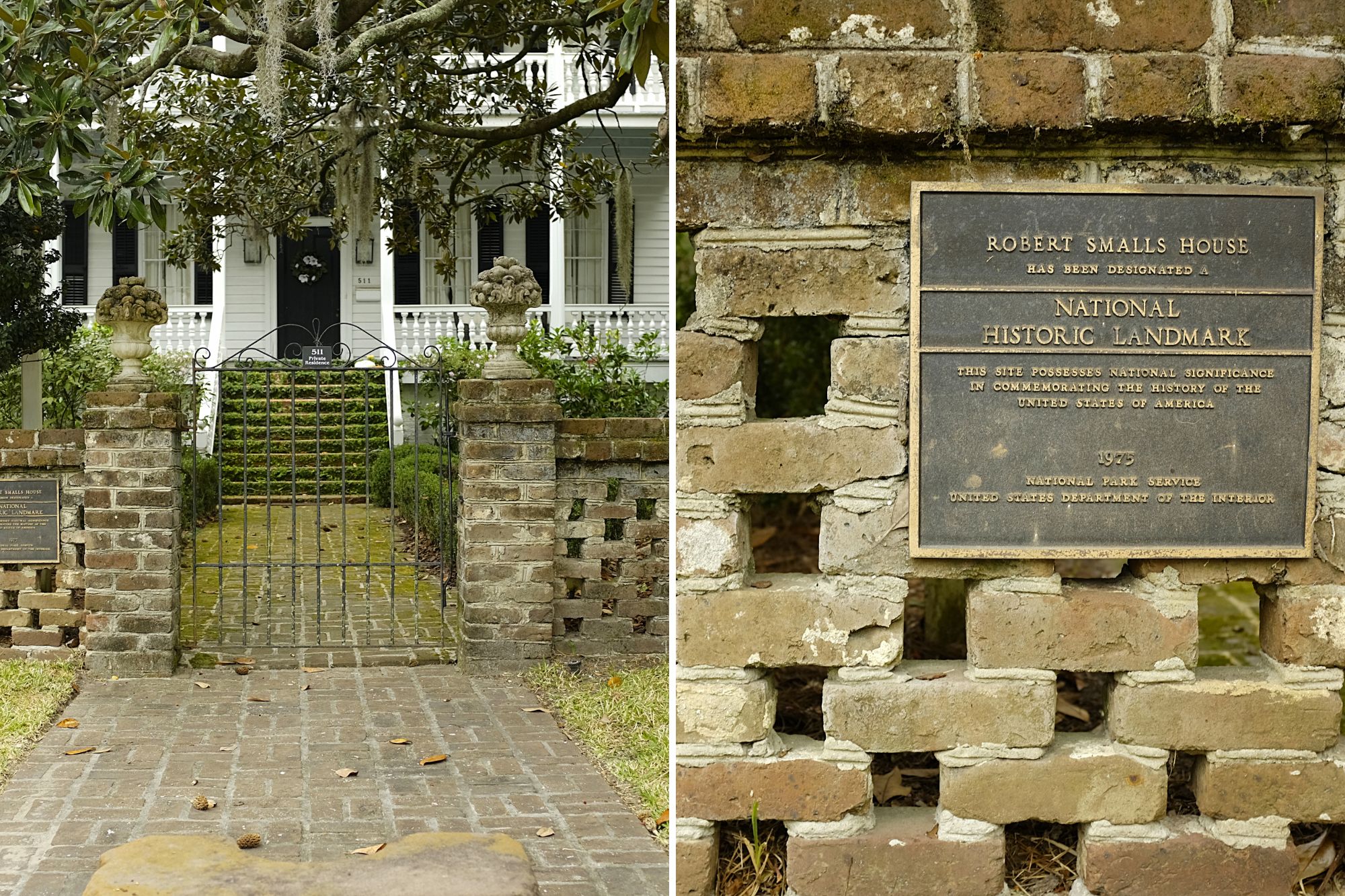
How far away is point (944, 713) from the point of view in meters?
3.70

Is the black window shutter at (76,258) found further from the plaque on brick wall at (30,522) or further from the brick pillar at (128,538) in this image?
the brick pillar at (128,538)

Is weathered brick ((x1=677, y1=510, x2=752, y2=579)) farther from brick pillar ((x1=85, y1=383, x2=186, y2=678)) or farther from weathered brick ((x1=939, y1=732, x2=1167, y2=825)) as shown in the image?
brick pillar ((x1=85, y1=383, x2=186, y2=678))

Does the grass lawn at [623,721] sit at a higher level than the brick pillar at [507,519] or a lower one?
lower

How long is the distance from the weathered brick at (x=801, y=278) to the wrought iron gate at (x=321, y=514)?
3.85 m

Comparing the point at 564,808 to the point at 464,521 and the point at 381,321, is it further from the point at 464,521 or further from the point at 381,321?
the point at 381,321

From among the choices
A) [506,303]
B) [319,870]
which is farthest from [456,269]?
[319,870]

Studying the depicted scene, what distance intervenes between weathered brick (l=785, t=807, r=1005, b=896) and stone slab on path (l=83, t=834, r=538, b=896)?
100 centimetres

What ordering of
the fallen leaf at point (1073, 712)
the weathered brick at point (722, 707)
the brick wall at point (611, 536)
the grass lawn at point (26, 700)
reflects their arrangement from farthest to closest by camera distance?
the brick wall at point (611, 536), the grass lawn at point (26, 700), the fallen leaf at point (1073, 712), the weathered brick at point (722, 707)

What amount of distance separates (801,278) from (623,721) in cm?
341

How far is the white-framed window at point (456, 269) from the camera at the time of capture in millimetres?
19906

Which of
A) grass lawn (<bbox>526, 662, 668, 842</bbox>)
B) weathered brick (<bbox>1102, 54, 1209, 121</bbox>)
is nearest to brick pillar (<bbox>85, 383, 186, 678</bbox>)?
grass lawn (<bbox>526, 662, 668, 842</bbox>)

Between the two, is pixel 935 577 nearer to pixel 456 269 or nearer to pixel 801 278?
pixel 801 278

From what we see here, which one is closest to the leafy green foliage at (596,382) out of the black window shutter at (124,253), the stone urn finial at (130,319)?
the stone urn finial at (130,319)

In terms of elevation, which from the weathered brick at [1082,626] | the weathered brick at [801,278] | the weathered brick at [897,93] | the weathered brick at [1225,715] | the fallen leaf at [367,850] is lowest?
the fallen leaf at [367,850]
